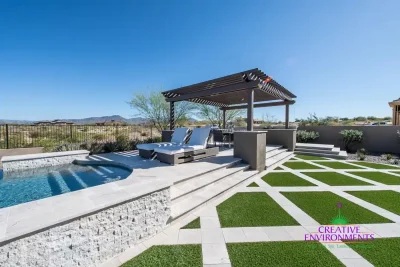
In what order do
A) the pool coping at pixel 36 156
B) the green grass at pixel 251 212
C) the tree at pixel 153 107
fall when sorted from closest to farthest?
the green grass at pixel 251 212 < the pool coping at pixel 36 156 < the tree at pixel 153 107

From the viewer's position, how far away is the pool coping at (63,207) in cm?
170

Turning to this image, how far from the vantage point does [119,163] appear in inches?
259

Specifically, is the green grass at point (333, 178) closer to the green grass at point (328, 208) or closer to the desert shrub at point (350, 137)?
the green grass at point (328, 208)

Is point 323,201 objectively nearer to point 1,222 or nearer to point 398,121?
point 1,222

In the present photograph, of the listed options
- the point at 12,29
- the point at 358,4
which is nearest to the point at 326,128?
the point at 358,4


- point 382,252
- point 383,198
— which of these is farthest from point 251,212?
point 383,198

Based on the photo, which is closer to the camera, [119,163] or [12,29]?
[119,163]

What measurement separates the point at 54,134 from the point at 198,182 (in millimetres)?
13395

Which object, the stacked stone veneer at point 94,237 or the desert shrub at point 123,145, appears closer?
the stacked stone veneer at point 94,237

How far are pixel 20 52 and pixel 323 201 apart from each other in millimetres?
15245

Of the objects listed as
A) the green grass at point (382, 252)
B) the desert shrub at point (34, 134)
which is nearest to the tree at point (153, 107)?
the desert shrub at point (34, 134)

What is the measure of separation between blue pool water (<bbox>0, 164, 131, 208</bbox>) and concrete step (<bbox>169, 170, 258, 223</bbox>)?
2644 millimetres

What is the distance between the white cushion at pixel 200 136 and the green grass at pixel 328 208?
3563mm

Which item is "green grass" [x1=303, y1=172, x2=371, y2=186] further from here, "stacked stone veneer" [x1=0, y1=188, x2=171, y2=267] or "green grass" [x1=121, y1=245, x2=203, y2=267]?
"stacked stone veneer" [x1=0, y1=188, x2=171, y2=267]
